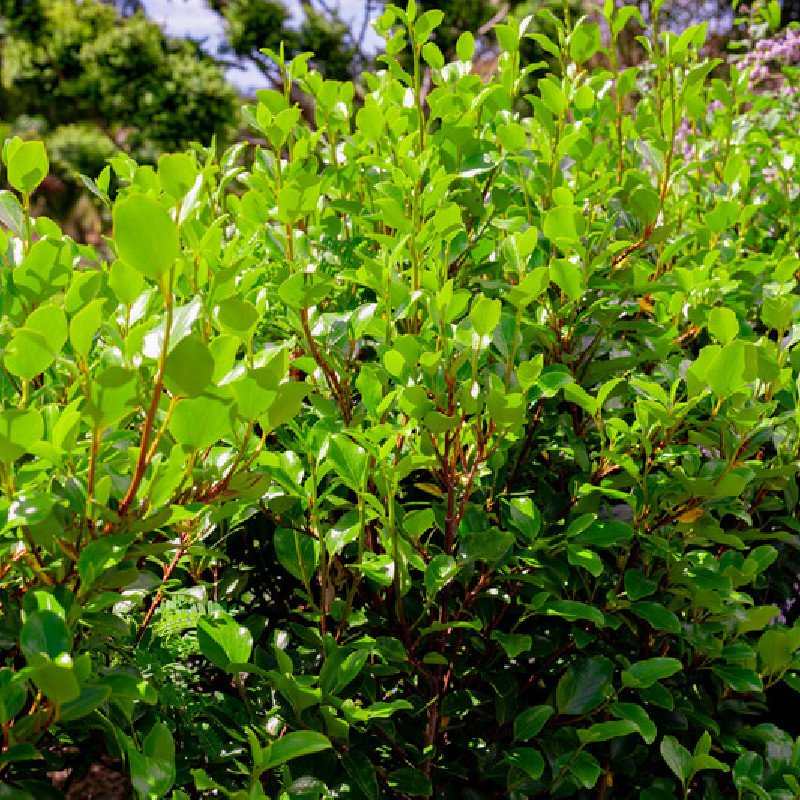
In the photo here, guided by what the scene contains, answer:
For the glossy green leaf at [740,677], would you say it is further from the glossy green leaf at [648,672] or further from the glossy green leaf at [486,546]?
the glossy green leaf at [486,546]

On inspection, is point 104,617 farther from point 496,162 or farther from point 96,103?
point 96,103

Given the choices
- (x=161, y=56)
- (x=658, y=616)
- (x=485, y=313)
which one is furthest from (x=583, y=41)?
(x=161, y=56)

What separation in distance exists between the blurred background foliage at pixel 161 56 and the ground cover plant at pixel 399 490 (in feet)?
38.5

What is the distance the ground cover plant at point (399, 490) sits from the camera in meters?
0.82

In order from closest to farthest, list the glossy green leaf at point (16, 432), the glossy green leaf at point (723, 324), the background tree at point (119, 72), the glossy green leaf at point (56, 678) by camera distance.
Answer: the glossy green leaf at point (56, 678), the glossy green leaf at point (16, 432), the glossy green leaf at point (723, 324), the background tree at point (119, 72)

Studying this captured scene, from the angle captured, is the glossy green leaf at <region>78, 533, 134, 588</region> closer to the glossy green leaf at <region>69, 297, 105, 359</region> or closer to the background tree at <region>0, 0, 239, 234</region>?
the glossy green leaf at <region>69, 297, 105, 359</region>

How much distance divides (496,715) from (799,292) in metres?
1.50

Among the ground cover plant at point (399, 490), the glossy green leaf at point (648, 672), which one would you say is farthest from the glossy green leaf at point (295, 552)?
the glossy green leaf at point (648, 672)

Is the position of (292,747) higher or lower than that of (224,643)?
lower

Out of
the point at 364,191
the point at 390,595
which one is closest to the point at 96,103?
the point at 364,191

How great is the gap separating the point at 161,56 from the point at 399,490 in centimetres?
1367

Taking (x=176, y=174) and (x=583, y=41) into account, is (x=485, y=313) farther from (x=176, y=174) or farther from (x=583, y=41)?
(x=583, y=41)

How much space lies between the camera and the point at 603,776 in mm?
1272

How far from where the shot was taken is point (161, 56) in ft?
41.8
